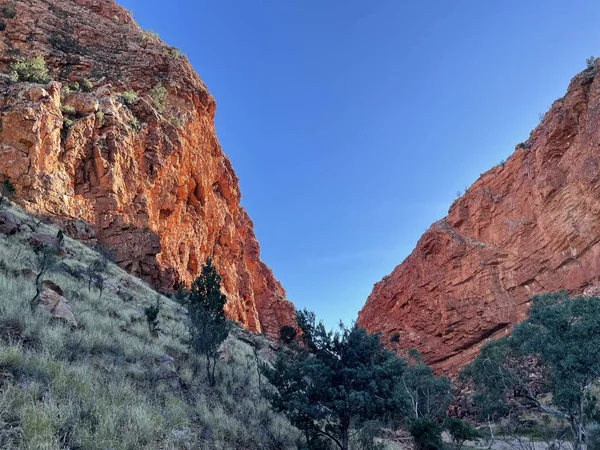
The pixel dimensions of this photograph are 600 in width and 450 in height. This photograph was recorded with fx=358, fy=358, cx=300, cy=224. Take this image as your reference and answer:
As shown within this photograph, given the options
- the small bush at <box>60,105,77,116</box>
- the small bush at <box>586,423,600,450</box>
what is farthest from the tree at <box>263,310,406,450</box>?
the small bush at <box>60,105,77,116</box>

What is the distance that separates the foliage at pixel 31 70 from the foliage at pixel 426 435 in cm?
3424

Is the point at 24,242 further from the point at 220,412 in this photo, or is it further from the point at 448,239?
the point at 448,239

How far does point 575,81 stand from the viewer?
37.4 meters

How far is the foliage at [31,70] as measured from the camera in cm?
2775

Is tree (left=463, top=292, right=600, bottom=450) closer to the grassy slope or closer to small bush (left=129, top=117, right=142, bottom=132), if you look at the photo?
the grassy slope

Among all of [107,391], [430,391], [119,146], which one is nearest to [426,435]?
[107,391]

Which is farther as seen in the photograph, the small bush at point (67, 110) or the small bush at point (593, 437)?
the small bush at point (67, 110)

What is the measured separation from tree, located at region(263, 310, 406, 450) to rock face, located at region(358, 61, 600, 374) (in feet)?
107

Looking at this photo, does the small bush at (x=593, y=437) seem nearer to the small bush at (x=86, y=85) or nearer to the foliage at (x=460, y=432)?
the foliage at (x=460, y=432)

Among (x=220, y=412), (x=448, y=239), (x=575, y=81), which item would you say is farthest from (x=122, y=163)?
(x=575, y=81)

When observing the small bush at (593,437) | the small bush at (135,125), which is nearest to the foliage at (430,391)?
the small bush at (593,437)

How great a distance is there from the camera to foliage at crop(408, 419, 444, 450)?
A: 41.2 ft

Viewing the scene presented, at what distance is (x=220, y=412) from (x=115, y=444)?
10.4ft

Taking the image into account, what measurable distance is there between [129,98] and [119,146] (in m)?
6.80
